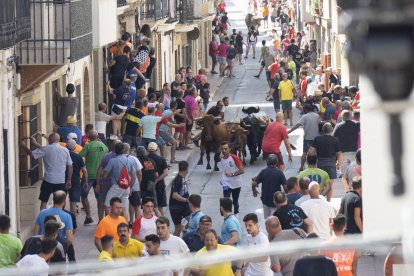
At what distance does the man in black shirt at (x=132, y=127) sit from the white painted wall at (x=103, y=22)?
5.82 feet

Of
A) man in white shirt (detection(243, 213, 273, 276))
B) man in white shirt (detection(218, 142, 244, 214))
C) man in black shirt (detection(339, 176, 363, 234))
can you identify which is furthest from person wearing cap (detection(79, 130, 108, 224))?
man in white shirt (detection(243, 213, 273, 276))

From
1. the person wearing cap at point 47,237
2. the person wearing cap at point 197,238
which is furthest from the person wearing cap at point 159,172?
the person wearing cap at point 47,237

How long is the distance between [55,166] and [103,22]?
9.35m

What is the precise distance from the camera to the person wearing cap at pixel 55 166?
19344 millimetres

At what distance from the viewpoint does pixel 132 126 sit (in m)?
26.6

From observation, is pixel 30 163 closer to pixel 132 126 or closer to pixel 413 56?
pixel 132 126

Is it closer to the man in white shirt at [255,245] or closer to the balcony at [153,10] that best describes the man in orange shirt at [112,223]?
the man in white shirt at [255,245]

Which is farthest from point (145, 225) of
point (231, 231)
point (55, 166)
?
point (55, 166)

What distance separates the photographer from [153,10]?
40.9m

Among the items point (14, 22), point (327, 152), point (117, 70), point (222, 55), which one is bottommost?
point (222, 55)

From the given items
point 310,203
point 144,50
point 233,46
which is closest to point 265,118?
point 144,50

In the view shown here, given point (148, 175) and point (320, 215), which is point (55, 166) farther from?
point (320, 215)

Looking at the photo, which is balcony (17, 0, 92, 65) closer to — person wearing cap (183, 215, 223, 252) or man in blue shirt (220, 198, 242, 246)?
man in blue shirt (220, 198, 242, 246)

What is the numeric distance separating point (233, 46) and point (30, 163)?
3877cm
